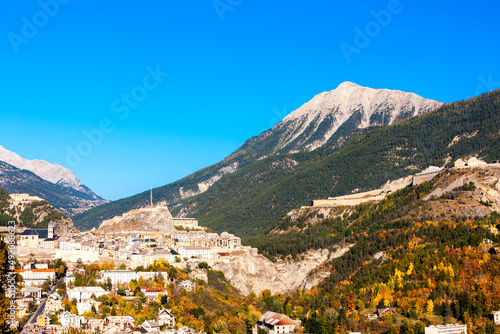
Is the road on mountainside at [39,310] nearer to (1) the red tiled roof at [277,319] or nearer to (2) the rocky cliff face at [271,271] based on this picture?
(1) the red tiled roof at [277,319]

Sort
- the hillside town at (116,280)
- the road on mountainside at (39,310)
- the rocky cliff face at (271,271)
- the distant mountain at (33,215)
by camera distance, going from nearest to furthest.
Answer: the road on mountainside at (39,310), the hillside town at (116,280), the rocky cliff face at (271,271), the distant mountain at (33,215)

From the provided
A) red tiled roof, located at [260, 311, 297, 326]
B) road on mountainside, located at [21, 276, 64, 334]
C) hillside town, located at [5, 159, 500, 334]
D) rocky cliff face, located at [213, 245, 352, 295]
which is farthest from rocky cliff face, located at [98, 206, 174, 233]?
red tiled roof, located at [260, 311, 297, 326]

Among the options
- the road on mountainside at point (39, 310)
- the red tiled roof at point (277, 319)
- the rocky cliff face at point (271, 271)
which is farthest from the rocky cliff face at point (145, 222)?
the red tiled roof at point (277, 319)

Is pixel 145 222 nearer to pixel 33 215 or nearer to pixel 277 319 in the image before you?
pixel 33 215

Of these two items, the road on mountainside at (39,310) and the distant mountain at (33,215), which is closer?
the road on mountainside at (39,310)

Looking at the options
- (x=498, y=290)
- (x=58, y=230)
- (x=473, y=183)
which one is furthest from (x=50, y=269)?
(x=473, y=183)

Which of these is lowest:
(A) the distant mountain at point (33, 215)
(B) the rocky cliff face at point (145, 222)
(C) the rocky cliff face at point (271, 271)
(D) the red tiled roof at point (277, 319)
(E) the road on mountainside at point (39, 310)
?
(D) the red tiled roof at point (277, 319)

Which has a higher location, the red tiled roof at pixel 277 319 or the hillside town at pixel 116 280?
the hillside town at pixel 116 280

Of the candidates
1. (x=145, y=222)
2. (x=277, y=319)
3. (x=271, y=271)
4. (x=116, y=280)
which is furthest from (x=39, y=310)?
(x=145, y=222)
